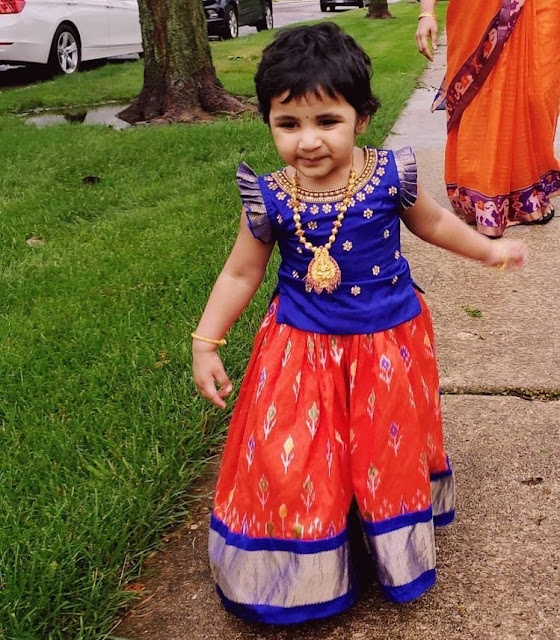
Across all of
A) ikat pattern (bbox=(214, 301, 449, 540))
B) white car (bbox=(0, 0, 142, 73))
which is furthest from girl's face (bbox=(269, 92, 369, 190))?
→ white car (bbox=(0, 0, 142, 73))

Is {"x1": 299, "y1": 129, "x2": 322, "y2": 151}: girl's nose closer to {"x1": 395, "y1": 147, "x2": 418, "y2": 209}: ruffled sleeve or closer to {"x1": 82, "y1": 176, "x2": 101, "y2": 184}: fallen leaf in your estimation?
{"x1": 395, "y1": 147, "x2": 418, "y2": 209}: ruffled sleeve

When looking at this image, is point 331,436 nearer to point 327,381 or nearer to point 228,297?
point 327,381

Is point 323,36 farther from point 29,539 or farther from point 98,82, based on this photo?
point 98,82

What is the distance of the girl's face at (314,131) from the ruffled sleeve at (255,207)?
0.31ft

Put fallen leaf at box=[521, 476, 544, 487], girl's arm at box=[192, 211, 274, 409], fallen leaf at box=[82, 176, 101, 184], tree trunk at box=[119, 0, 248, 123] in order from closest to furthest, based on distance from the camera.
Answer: girl's arm at box=[192, 211, 274, 409] < fallen leaf at box=[521, 476, 544, 487] < fallen leaf at box=[82, 176, 101, 184] < tree trunk at box=[119, 0, 248, 123]

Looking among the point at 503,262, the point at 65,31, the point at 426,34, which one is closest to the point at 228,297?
the point at 503,262

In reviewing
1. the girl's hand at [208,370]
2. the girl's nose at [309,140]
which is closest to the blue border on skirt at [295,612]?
the girl's hand at [208,370]

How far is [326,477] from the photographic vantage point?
1.71 metres

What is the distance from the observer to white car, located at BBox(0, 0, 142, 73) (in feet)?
30.3

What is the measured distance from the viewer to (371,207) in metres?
1.68

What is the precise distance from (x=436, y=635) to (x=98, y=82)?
8.43 metres

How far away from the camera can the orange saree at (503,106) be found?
3.69 meters

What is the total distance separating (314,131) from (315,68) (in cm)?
11

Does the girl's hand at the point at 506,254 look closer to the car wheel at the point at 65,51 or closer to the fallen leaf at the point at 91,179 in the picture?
the fallen leaf at the point at 91,179
